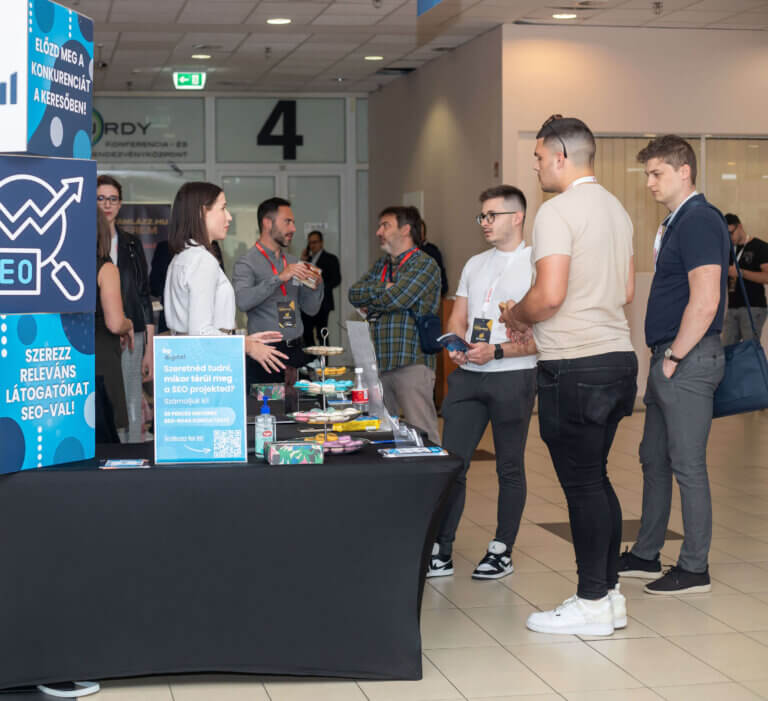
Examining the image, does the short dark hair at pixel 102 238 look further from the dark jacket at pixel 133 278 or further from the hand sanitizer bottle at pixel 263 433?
the hand sanitizer bottle at pixel 263 433

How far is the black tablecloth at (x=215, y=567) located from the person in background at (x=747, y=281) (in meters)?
7.02

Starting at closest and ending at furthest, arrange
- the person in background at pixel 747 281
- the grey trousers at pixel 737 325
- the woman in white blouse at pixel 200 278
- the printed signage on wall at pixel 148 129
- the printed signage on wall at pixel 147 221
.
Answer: the woman in white blouse at pixel 200 278 < the person in background at pixel 747 281 < the grey trousers at pixel 737 325 < the printed signage on wall at pixel 147 221 < the printed signage on wall at pixel 148 129

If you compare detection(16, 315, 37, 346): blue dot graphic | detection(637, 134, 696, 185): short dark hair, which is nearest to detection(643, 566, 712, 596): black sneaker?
detection(637, 134, 696, 185): short dark hair

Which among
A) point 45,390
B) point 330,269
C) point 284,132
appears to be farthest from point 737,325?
point 45,390

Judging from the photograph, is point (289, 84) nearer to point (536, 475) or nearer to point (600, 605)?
point (536, 475)

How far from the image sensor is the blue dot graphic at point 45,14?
9.80ft

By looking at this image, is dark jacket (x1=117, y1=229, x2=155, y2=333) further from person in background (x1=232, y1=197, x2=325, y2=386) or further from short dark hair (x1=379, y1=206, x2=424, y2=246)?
short dark hair (x1=379, y1=206, x2=424, y2=246)

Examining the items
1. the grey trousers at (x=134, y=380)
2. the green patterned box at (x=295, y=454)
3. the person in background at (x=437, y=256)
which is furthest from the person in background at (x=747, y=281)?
the green patterned box at (x=295, y=454)

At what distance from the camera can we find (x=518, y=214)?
4496 millimetres

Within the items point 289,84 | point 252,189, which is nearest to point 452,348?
point 289,84

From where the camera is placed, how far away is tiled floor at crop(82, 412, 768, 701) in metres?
3.28

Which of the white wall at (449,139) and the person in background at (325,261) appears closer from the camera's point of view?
the white wall at (449,139)

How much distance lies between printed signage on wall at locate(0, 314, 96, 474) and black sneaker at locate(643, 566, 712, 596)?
2288 mm

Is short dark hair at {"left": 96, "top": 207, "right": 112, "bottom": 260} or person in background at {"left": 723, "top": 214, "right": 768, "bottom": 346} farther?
person in background at {"left": 723, "top": 214, "right": 768, "bottom": 346}
